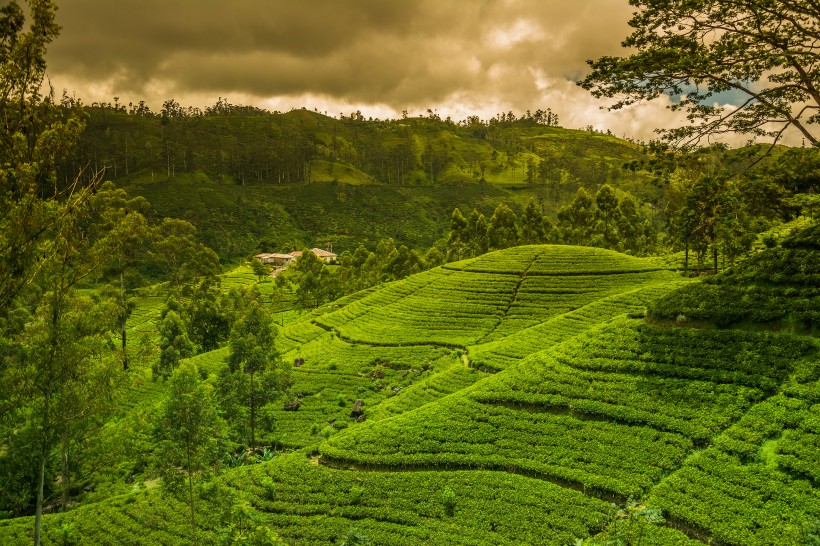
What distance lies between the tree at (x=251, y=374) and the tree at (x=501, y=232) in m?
67.7

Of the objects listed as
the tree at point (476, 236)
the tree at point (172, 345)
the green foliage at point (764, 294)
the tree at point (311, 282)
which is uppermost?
the tree at point (476, 236)

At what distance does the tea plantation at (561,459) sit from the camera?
21.5 meters

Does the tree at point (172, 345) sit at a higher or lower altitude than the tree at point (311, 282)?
lower

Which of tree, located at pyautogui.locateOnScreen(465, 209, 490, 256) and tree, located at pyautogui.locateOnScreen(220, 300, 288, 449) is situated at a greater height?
tree, located at pyautogui.locateOnScreen(465, 209, 490, 256)

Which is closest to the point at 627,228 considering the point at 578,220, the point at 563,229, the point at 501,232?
the point at 578,220

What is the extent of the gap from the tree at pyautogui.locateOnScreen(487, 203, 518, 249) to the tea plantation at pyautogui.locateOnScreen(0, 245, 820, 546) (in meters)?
56.2

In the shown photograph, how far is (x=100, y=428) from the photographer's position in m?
35.3

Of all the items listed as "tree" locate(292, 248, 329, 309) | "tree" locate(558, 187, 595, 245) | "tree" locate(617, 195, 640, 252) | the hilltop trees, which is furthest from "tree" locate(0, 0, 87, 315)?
"tree" locate(617, 195, 640, 252)

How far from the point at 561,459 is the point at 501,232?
75766mm

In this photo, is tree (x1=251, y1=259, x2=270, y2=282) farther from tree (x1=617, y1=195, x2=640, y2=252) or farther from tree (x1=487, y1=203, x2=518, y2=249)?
tree (x1=617, y1=195, x2=640, y2=252)

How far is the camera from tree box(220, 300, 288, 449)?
38.0 metres

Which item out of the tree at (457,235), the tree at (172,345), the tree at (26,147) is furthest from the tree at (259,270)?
the tree at (26,147)

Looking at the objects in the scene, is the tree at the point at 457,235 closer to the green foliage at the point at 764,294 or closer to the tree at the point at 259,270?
the tree at the point at 259,270

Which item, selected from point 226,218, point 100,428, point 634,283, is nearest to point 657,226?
point 634,283
